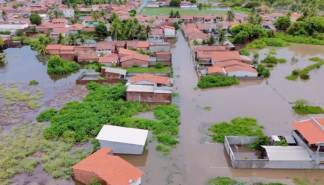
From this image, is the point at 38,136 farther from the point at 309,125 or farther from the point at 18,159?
the point at 309,125

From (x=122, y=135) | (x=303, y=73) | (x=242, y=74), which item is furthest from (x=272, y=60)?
(x=122, y=135)

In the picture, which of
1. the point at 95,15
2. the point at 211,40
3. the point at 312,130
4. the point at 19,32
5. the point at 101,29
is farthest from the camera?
the point at 95,15

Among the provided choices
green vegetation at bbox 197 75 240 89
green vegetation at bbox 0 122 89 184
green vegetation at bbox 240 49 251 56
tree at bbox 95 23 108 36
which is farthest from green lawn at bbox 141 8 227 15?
green vegetation at bbox 0 122 89 184

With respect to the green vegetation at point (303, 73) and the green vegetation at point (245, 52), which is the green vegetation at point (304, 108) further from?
the green vegetation at point (245, 52)

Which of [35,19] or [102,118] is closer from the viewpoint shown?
[102,118]

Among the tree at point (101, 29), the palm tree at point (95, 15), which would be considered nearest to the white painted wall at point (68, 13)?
the palm tree at point (95, 15)

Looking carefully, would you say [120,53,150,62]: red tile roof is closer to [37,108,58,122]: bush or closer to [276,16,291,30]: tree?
[37,108,58,122]: bush

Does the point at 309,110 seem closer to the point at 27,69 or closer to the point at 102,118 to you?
the point at 102,118
